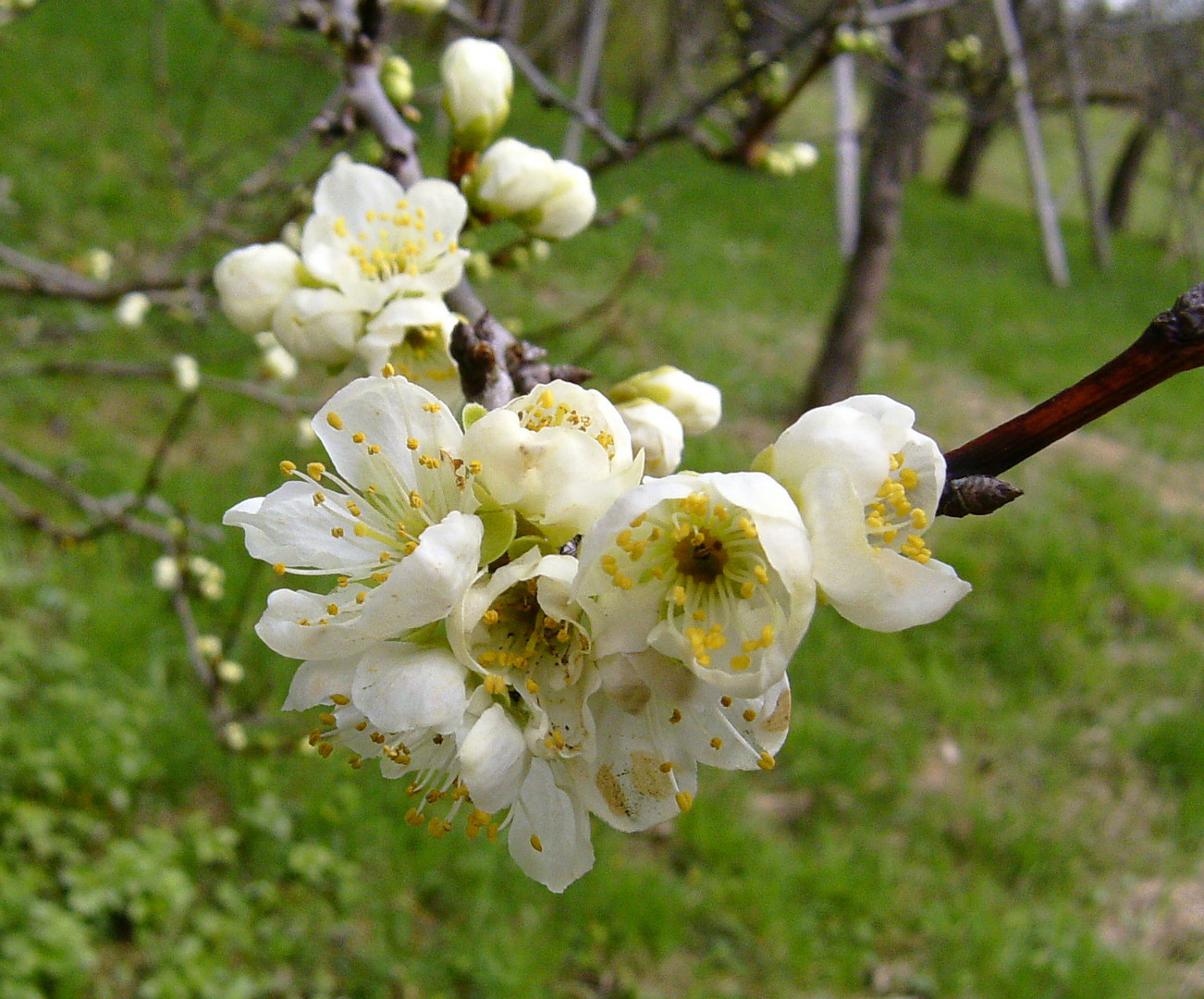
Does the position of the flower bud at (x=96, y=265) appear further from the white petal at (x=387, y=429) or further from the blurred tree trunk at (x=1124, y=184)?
the blurred tree trunk at (x=1124, y=184)

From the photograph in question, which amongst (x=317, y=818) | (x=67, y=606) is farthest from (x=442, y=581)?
(x=67, y=606)

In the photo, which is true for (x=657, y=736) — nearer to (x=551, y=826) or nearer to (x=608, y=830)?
(x=551, y=826)

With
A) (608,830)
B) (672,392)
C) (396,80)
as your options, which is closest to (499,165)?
(672,392)

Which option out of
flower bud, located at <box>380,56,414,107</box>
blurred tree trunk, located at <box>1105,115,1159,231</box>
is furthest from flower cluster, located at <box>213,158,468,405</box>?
blurred tree trunk, located at <box>1105,115,1159,231</box>

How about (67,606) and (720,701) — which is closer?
(720,701)

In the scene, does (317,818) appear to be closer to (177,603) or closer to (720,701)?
(177,603)

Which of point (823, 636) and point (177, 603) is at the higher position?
point (177, 603)
